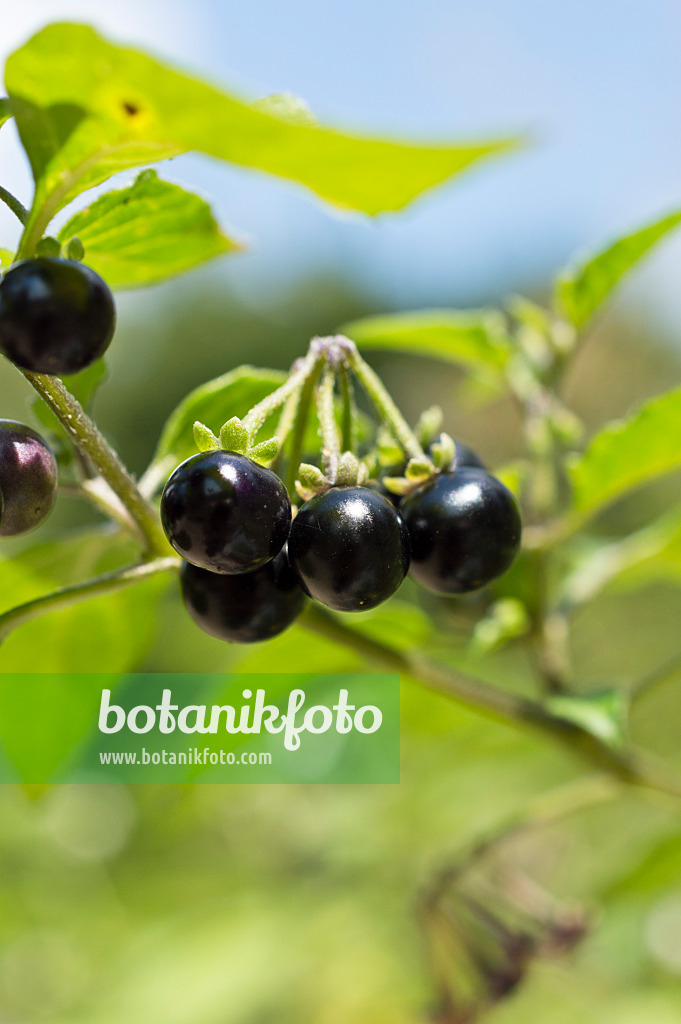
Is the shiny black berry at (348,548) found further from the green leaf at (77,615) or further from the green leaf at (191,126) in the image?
the green leaf at (77,615)

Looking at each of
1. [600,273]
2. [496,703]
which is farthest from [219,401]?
[600,273]

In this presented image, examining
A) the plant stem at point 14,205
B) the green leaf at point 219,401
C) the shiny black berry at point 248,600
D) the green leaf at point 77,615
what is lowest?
the green leaf at point 77,615

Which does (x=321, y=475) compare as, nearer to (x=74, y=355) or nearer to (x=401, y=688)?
(x=74, y=355)

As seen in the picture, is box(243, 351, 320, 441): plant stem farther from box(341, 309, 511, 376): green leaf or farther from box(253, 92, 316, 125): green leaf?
box(341, 309, 511, 376): green leaf

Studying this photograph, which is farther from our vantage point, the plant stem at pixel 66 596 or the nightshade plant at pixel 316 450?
the plant stem at pixel 66 596

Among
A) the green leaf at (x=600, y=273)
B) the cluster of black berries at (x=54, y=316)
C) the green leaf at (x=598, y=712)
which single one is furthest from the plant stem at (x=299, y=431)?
the green leaf at (x=600, y=273)

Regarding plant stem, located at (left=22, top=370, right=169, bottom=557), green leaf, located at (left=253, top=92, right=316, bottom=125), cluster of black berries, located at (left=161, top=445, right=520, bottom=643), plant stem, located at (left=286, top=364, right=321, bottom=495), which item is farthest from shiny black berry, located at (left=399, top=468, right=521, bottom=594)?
green leaf, located at (left=253, top=92, right=316, bottom=125)

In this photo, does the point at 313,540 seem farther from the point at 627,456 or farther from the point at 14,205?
the point at 627,456

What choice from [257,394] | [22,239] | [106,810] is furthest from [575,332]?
[106,810]
